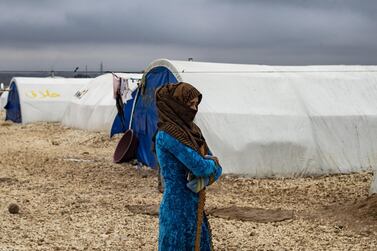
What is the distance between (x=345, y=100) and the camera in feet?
37.3

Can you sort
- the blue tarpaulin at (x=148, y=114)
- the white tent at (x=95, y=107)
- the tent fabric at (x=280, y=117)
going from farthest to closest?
the white tent at (x=95, y=107), the blue tarpaulin at (x=148, y=114), the tent fabric at (x=280, y=117)

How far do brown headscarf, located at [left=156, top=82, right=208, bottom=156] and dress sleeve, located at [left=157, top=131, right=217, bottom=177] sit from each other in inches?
2.1

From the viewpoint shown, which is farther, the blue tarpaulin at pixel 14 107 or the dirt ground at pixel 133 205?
the blue tarpaulin at pixel 14 107

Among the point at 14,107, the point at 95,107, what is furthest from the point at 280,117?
the point at 14,107

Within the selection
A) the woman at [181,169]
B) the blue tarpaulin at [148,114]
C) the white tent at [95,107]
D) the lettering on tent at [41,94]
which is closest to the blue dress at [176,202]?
the woman at [181,169]

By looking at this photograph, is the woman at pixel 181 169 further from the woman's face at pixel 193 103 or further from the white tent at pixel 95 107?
the white tent at pixel 95 107

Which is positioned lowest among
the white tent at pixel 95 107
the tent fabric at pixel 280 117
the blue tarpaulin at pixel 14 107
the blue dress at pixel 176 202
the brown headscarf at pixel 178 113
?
the blue dress at pixel 176 202

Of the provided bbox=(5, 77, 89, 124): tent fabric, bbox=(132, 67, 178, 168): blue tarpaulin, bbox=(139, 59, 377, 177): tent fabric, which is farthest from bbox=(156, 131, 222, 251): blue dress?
bbox=(5, 77, 89, 124): tent fabric

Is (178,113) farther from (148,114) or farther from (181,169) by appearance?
(148,114)

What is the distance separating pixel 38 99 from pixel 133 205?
16565mm

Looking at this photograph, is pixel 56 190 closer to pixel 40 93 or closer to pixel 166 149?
pixel 166 149

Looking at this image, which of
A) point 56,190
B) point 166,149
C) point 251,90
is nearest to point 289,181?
point 251,90

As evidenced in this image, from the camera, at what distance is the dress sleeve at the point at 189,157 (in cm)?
331

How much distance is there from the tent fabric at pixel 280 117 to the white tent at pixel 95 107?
5.80 meters
